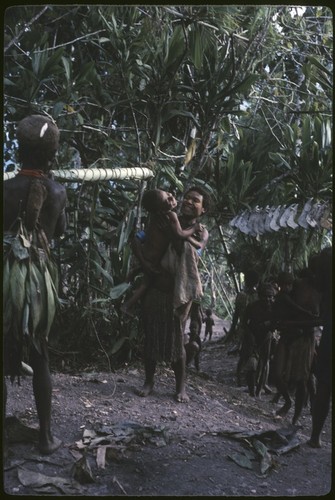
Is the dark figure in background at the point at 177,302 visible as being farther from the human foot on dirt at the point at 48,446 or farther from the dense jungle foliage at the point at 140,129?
the human foot on dirt at the point at 48,446

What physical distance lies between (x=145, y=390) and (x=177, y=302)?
0.56m

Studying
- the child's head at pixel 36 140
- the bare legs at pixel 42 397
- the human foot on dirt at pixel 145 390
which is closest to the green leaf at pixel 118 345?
the human foot on dirt at pixel 145 390

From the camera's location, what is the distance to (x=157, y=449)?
2.54 m

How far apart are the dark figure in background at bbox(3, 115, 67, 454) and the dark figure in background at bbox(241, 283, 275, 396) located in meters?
1.31

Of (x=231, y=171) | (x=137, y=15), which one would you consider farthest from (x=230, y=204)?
(x=137, y=15)

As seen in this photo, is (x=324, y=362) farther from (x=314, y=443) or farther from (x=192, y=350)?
(x=192, y=350)

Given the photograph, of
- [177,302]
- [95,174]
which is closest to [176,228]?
[177,302]

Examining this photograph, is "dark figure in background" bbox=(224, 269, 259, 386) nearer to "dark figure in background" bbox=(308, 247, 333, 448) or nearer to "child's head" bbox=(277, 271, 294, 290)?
"child's head" bbox=(277, 271, 294, 290)

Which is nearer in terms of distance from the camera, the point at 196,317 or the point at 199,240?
the point at 199,240

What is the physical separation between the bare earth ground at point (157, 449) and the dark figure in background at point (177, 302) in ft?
0.64

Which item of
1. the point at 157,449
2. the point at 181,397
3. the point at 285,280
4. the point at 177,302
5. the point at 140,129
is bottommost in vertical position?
the point at 157,449

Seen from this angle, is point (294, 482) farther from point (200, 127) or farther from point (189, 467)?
point (200, 127)

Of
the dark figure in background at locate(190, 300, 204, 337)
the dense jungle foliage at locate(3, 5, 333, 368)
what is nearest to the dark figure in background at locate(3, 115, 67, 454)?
the dense jungle foliage at locate(3, 5, 333, 368)

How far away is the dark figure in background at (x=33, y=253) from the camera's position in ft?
7.63
